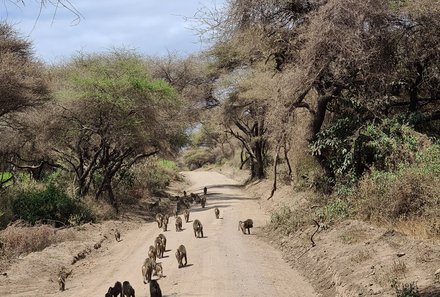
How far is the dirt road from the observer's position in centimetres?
1055

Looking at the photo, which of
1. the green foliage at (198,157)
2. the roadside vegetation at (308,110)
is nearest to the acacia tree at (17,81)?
the roadside vegetation at (308,110)

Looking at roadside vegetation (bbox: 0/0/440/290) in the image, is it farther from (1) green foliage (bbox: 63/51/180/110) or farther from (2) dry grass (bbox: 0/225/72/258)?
(2) dry grass (bbox: 0/225/72/258)

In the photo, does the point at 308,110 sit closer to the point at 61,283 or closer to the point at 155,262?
the point at 155,262

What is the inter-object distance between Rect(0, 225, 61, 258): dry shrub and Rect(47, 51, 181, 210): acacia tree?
315 inches

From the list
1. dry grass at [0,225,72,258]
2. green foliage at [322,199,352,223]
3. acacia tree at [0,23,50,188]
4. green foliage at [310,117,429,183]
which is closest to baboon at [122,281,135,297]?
dry grass at [0,225,72,258]

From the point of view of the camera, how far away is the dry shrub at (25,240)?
15.6 m

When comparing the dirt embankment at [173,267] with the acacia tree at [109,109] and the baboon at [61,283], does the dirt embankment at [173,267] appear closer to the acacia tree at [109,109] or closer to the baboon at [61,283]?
the baboon at [61,283]

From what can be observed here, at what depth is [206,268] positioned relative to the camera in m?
12.3

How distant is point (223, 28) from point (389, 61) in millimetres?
5854

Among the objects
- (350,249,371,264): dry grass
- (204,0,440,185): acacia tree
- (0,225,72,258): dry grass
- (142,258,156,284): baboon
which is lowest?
(350,249,371,264): dry grass

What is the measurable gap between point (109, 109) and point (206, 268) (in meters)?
14.2

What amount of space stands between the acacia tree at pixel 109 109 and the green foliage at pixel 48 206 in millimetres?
3059

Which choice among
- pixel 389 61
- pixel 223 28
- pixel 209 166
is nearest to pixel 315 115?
pixel 389 61

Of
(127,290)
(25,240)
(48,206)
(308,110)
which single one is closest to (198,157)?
(48,206)
